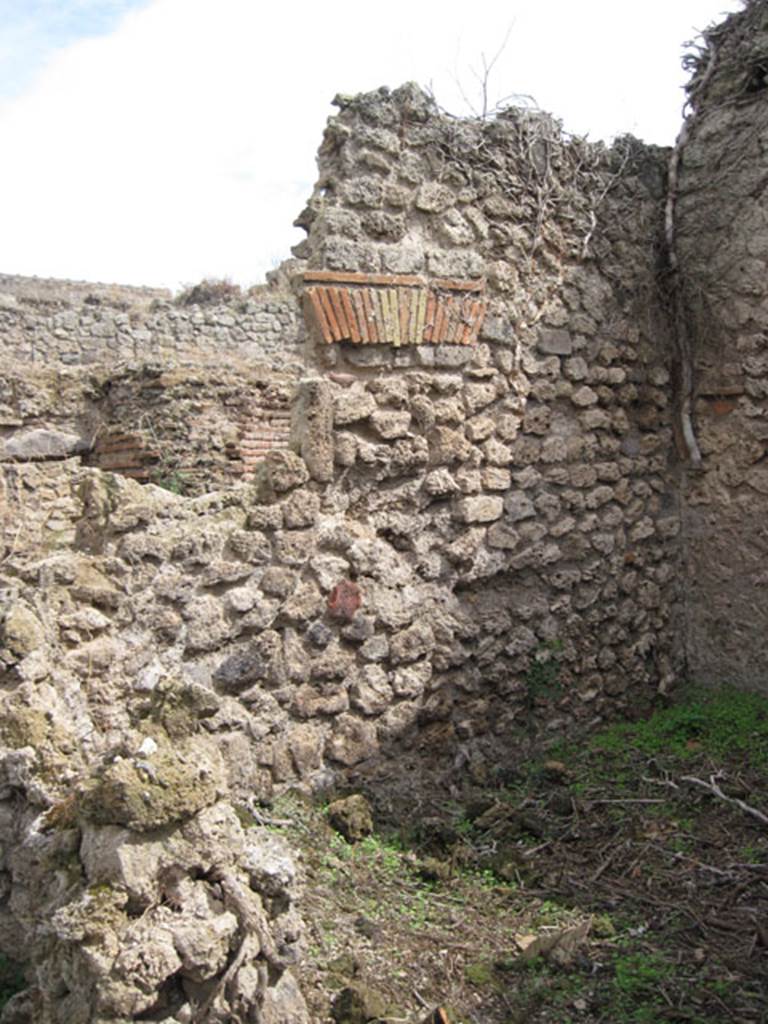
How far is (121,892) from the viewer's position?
229cm

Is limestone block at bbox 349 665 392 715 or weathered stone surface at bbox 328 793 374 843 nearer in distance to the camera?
weathered stone surface at bbox 328 793 374 843

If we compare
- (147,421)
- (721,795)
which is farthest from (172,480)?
(721,795)

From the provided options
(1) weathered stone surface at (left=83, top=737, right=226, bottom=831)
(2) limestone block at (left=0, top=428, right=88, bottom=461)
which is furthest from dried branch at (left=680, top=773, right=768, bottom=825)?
(2) limestone block at (left=0, top=428, right=88, bottom=461)

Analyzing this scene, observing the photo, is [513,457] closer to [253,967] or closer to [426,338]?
[426,338]

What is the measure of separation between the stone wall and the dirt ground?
0.82 m

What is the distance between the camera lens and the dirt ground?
281cm

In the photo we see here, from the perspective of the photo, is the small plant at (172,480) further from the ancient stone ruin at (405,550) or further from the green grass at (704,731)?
the green grass at (704,731)

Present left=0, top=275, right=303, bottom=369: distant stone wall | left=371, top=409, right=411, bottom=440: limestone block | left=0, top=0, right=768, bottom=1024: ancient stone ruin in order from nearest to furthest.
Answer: left=0, top=0, right=768, bottom=1024: ancient stone ruin → left=371, top=409, right=411, bottom=440: limestone block → left=0, top=275, right=303, bottom=369: distant stone wall

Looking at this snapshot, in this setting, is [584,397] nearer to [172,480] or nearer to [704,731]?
[704,731]

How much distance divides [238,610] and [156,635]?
33cm

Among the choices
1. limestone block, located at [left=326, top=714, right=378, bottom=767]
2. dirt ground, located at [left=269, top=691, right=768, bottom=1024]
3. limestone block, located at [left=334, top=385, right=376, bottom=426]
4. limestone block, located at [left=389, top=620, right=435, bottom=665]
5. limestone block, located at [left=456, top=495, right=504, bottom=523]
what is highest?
limestone block, located at [left=334, top=385, right=376, bottom=426]

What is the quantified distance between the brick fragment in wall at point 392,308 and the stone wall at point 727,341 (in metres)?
1.57

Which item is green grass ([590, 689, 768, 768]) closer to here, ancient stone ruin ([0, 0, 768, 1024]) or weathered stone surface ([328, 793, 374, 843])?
ancient stone ruin ([0, 0, 768, 1024])

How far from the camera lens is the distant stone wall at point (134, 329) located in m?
11.4
